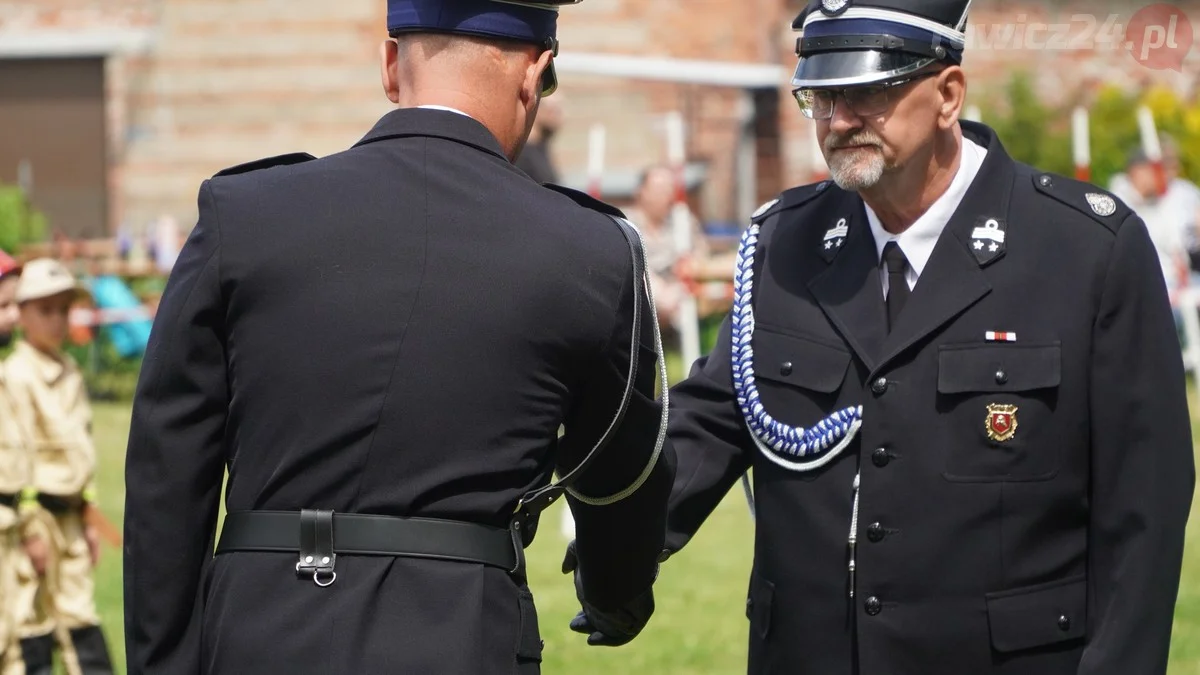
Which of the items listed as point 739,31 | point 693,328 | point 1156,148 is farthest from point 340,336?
point 739,31

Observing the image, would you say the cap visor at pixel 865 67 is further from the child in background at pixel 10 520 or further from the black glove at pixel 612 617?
the child in background at pixel 10 520

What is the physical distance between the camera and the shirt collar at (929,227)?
3490 millimetres

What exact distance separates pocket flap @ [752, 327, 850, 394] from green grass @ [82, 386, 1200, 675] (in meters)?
3.21

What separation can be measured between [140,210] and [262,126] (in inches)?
81.7

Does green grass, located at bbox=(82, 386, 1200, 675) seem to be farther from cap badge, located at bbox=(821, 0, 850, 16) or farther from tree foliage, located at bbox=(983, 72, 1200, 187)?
tree foliage, located at bbox=(983, 72, 1200, 187)

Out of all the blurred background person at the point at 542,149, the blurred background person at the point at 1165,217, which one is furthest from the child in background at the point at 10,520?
the blurred background person at the point at 1165,217

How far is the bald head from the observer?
8.65 feet

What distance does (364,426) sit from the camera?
2492 mm

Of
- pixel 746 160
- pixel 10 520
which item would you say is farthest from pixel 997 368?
pixel 746 160

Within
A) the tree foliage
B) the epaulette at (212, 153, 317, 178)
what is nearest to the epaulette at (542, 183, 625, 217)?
the epaulette at (212, 153, 317, 178)

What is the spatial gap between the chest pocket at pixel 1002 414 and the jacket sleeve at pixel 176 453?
4.63 ft

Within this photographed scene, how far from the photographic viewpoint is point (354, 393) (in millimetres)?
2500

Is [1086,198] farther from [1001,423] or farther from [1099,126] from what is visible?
[1099,126]

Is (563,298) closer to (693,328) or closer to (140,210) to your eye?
(693,328)
